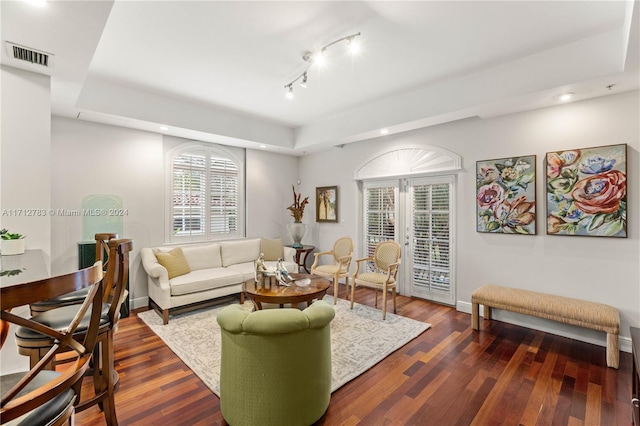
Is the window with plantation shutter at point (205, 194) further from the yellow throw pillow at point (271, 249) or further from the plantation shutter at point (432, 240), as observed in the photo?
the plantation shutter at point (432, 240)

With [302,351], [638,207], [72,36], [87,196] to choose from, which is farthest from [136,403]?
[638,207]

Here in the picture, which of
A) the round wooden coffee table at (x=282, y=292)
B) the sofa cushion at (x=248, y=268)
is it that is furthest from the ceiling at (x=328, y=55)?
the round wooden coffee table at (x=282, y=292)

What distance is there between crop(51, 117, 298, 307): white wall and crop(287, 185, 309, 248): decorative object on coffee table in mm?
2341

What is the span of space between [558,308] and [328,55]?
11.7ft

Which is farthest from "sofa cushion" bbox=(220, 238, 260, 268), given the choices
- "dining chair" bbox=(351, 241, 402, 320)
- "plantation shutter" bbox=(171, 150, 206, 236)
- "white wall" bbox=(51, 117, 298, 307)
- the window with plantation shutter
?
"dining chair" bbox=(351, 241, 402, 320)

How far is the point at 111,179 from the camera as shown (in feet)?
14.0

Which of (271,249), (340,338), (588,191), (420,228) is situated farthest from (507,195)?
(271,249)

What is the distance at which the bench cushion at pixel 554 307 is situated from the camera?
2768mm

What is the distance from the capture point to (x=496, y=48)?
302 cm

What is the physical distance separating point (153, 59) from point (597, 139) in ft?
16.1

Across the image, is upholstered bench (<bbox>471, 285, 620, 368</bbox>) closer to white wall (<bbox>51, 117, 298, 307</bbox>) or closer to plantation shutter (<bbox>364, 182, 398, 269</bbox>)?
plantation shutter (<bbox>364, 182, 398, 269</bbox>)

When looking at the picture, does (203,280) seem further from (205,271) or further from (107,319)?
(107,319)

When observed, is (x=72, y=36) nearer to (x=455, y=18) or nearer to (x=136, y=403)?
(x=136, y=403)

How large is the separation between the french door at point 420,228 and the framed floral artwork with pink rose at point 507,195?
46cm
